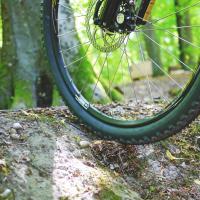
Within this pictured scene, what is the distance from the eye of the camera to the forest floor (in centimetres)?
244

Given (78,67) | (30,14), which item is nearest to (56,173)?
(78,67)

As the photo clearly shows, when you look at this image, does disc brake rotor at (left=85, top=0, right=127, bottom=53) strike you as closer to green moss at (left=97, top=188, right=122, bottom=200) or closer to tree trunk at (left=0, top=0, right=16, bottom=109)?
green moss at (left=97, top=188, right=122, bottom=200)

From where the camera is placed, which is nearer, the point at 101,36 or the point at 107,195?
the point at 107,195

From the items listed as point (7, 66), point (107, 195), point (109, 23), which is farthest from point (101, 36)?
point (7, 66)

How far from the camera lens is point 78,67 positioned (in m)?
4.82

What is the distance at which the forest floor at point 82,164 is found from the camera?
2436 millimetres

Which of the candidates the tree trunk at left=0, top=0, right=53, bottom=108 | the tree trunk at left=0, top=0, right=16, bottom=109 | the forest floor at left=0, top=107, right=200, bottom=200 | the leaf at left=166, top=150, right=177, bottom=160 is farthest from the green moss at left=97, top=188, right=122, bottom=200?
the tree trunk at left=0, top=0, right=16, bottom=109

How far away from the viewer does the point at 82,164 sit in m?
2.69

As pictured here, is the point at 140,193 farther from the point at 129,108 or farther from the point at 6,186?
the point at 129,108

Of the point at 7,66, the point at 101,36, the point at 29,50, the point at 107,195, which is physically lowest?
the point at 107,195

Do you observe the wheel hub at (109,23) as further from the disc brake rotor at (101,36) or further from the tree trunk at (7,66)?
the tree trunk at (7,66)

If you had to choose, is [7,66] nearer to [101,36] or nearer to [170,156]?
[101,36]

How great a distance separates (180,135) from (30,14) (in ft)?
8.07

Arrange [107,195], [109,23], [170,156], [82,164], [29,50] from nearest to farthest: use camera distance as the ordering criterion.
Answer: [107,195]
[82,164]
[109,23]
[170,156]
[29,50]
